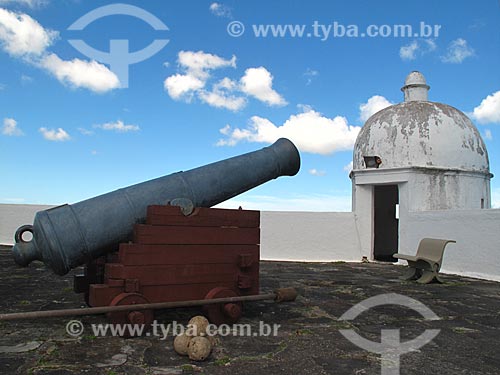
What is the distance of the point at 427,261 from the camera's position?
8.07 meters

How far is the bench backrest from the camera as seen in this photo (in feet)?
26.8

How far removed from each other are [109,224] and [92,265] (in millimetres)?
850

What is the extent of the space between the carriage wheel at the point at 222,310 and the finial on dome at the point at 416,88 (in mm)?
10968

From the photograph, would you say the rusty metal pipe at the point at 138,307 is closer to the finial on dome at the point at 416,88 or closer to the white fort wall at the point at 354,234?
the white fort wall at the point at 354,234

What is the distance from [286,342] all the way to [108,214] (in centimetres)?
188

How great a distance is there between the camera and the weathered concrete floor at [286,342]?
3114mm

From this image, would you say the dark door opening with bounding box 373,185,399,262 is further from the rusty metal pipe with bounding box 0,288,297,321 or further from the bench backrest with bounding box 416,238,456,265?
the rusty metal pipe with bounding box 0,288,297,321

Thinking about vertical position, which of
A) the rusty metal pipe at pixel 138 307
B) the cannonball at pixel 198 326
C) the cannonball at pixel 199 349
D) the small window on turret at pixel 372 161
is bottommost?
the cannonball at pixel 199 349

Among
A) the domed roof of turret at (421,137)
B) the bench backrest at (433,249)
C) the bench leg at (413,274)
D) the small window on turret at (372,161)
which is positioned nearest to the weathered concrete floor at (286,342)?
the bench backrest at (433,249)

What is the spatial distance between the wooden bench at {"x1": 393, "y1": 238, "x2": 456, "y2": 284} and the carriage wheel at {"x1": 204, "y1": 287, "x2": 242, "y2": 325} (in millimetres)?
4820

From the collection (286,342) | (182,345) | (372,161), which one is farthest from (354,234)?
(182,345)

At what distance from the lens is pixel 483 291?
287 inches

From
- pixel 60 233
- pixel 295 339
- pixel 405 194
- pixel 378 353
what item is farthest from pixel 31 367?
pixel 405 194

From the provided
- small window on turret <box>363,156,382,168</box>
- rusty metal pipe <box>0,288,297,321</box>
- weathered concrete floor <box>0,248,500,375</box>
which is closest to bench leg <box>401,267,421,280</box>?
weathered concrete floor <box>0,248,500,375</box>
